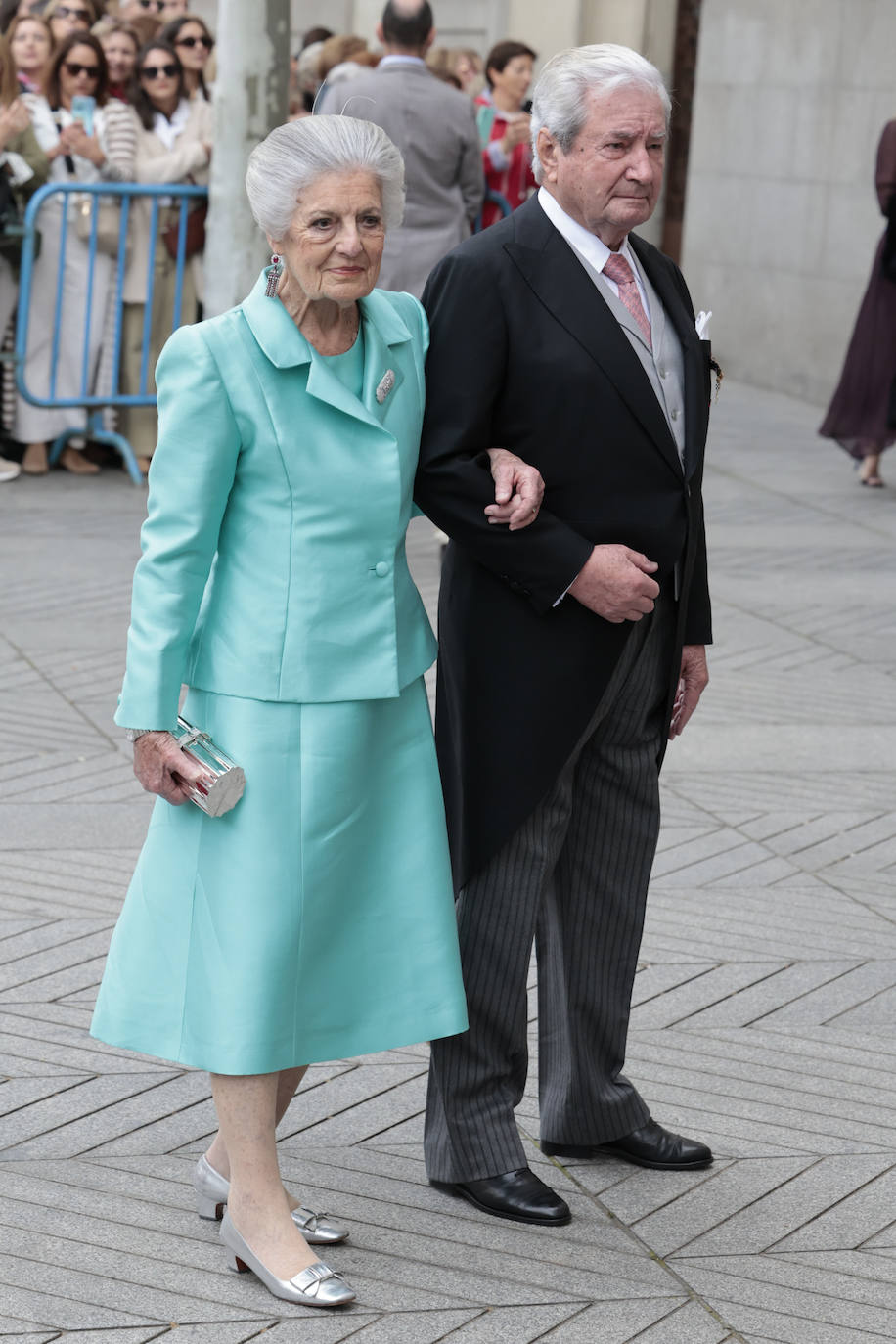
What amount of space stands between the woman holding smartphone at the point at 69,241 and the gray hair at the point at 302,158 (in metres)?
6.93

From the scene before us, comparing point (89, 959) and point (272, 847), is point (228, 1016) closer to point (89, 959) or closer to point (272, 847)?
point (272, 847)

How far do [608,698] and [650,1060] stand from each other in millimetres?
956

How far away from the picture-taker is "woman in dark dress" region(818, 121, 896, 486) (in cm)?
1006

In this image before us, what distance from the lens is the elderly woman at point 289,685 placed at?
2.86 meters

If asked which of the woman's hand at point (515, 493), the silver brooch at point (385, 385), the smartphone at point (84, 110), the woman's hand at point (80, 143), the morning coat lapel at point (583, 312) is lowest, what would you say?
the woman's hand at point (515, 493)

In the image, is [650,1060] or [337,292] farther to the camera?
[650,1060]

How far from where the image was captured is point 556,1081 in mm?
3523

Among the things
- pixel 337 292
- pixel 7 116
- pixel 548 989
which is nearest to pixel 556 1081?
pixel 548 989

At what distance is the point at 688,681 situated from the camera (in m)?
3.48

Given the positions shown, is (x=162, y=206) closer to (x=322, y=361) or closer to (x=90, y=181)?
(x=90, y=181)

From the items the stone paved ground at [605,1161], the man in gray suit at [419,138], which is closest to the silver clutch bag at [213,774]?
the stone paved ground at [605,1161]

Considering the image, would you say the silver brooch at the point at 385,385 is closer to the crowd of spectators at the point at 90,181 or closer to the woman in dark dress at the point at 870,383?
the crowd of spectators at the point at 90,181

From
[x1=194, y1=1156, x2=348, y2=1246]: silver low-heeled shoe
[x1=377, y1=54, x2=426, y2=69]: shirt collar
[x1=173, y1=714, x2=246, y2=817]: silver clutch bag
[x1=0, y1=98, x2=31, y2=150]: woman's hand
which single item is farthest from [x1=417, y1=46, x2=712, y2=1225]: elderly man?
[x1=0, y1=98, x2=31, y2=150]: woman's hand

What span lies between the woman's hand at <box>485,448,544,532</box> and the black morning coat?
0.07ft
